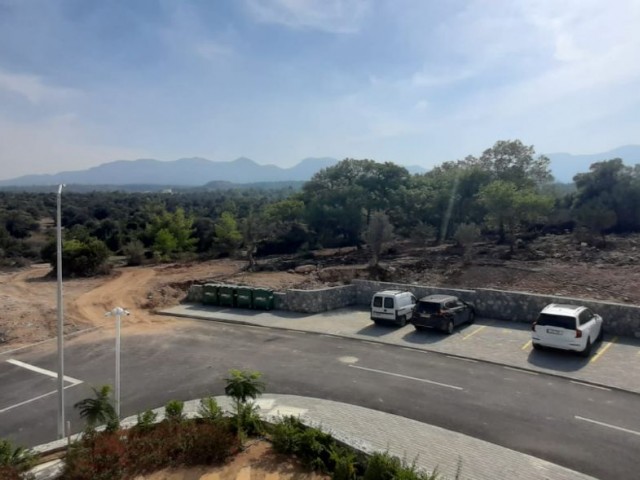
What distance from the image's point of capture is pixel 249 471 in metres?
8.30

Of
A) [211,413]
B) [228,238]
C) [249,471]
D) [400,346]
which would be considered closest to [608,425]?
[400,346]

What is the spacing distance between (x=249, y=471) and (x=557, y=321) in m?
11.0

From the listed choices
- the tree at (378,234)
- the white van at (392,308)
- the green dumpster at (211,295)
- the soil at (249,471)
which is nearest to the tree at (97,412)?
the soil at (249,471)

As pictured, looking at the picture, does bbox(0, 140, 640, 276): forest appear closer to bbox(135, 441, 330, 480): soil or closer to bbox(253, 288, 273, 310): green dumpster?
bbox(253, 288, 273, 310): green dumpster

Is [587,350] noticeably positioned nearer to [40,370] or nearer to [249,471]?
[249,471]

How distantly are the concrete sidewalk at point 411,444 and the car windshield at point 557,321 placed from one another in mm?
6534

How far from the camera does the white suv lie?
14438 mm

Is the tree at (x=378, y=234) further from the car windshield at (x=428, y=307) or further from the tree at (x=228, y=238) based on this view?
the tree at (x=228, y=238)

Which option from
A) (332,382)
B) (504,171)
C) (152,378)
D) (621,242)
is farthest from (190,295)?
(504,171)

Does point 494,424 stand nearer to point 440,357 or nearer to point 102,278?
point 440,357

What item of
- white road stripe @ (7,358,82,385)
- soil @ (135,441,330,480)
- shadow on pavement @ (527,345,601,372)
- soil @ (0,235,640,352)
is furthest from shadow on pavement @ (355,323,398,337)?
white road stripe @ (7,358,82,385)

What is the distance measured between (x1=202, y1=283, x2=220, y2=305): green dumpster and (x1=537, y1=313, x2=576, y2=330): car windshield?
51.4ft

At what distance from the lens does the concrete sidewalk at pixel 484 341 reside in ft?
44.5

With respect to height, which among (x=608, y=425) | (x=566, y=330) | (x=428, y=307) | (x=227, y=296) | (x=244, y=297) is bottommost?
(x=227, y=296)
